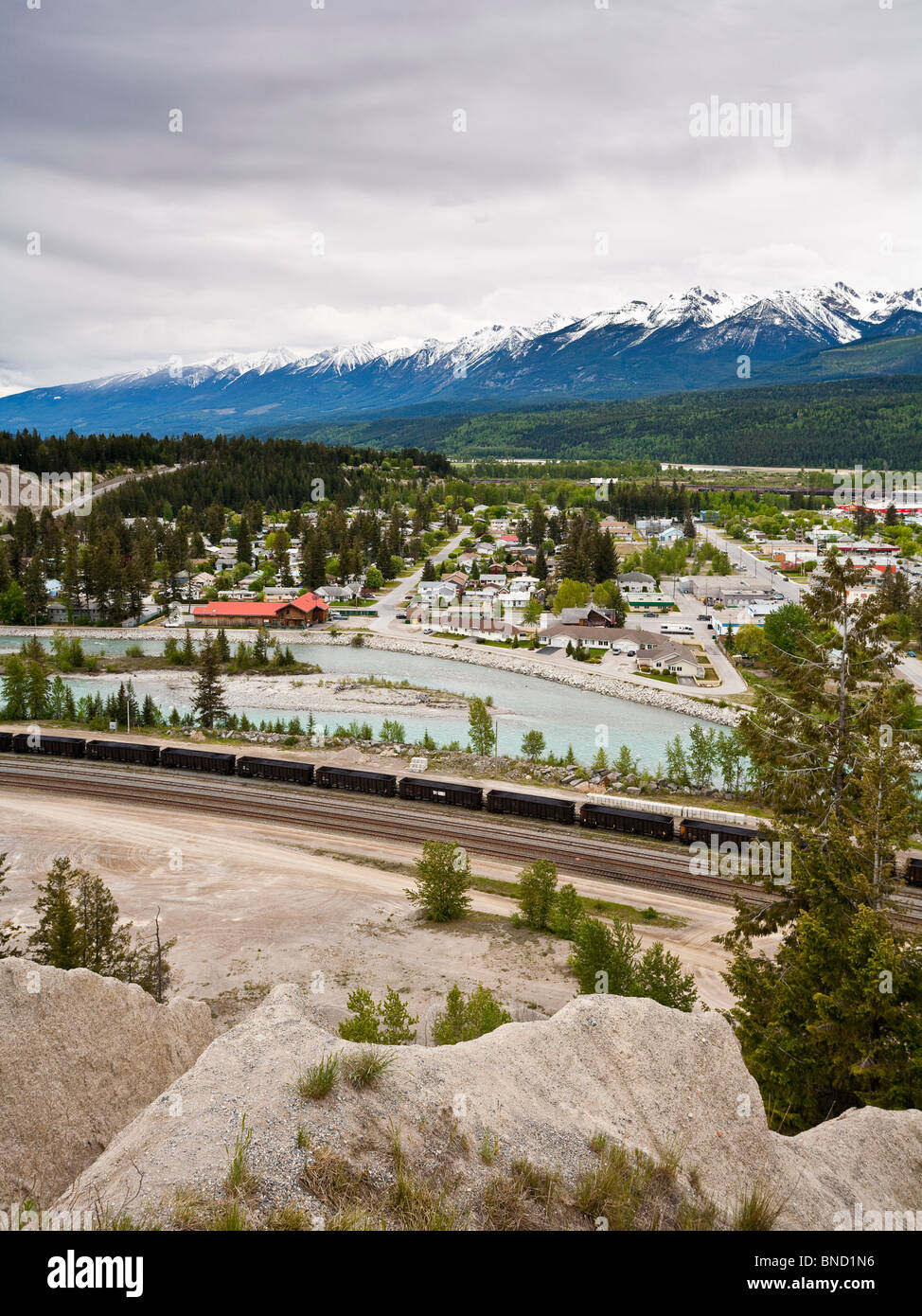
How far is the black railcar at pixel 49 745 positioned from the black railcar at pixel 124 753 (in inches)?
31.3

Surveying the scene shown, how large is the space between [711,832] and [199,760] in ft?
84.9

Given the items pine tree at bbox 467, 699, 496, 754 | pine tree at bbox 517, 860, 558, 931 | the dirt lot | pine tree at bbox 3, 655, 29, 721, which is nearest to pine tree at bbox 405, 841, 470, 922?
the dirt lot

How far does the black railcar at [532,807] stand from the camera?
3428cm

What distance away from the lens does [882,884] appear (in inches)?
611

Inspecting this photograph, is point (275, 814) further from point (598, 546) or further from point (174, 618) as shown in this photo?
point (598, 546)

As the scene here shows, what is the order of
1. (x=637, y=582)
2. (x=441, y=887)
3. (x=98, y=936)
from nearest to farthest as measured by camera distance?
(x=98, y=936) → (x=441, y=887) → (x=637, y=582)

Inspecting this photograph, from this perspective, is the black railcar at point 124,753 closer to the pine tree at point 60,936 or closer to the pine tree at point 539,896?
the pine tree at point 60,936

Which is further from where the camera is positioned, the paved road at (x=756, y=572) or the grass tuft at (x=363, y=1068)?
the paved road at (x=756, y=572)

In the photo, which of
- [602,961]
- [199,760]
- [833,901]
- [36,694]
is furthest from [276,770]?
[833,901]

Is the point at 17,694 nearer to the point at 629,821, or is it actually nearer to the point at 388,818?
the point at 388,818

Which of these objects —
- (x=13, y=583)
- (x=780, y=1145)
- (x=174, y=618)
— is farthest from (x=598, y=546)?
(x=780, y=1145)

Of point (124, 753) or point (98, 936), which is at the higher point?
point (98, 936)

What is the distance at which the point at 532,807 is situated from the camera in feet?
114

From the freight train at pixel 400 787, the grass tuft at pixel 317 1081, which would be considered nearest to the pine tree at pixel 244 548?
the freight train at pixel 400 787
